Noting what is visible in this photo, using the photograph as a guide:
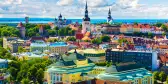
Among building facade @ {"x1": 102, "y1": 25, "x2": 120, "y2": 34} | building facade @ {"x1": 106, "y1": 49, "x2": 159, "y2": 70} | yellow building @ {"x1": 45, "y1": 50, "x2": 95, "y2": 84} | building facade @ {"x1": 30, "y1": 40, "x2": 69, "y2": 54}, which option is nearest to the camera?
yellow building @ {"x1": 45, "y1": 50, "x2": 95, "y2": 84}

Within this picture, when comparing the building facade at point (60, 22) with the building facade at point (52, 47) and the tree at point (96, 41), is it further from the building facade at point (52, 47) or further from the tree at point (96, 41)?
the building facade at point (52, 47)

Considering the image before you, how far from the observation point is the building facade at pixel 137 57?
54.2m

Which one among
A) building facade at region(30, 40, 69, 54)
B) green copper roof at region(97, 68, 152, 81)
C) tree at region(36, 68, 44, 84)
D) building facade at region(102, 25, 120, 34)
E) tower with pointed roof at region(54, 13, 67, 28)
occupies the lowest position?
tree at region(36, 68, 44, 84)

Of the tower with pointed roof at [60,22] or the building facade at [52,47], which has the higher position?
the tower with pointed roof at [60,22]

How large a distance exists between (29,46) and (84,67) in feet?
110

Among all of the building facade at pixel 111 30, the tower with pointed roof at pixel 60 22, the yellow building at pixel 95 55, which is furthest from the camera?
the tower with pointed roof at pixel 60 22

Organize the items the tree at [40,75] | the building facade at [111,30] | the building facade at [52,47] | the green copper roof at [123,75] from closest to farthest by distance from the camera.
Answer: the green copper roof at [123,75] < the tree at [40,75] < the building facade at [52,47] < the building facade at [111,30]

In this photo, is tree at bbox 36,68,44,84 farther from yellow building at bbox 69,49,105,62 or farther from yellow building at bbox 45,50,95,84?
yellow building at bbox 69,49,105,62

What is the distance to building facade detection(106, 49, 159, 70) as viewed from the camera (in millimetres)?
54156

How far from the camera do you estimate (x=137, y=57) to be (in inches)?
2178

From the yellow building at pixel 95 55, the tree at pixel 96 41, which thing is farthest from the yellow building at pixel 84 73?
the tree at pixel 96 41

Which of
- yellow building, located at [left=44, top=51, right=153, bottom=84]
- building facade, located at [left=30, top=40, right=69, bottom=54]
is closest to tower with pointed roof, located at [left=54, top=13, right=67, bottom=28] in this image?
building facade, located at [left=30, top=40, right=69, bottom=54]

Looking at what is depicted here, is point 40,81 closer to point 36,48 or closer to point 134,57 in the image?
point 134,57

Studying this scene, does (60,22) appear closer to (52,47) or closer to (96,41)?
(96,41)
